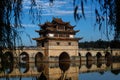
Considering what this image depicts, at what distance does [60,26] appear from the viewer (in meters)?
47.6

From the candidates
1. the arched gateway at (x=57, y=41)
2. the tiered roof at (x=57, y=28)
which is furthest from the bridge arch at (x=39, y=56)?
the tiered roof at (x=57, y=28)

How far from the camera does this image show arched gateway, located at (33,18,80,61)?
150 feet

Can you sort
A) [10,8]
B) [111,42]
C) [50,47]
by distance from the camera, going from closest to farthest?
[10,8] → [111,42] → [50,47]

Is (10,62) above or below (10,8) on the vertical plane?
below

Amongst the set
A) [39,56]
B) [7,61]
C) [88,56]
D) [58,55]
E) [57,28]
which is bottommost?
[88,56]

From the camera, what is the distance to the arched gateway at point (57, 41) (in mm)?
45688

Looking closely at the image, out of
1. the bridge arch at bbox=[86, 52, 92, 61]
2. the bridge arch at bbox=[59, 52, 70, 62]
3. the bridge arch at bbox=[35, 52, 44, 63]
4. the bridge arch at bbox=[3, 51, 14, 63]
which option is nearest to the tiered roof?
the bridge arch at bbox=[35, 52, 44, 63]

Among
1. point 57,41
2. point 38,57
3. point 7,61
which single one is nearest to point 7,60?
point 7,61

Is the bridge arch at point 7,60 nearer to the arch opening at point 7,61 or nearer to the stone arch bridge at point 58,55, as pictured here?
the arch opening at point 7,61

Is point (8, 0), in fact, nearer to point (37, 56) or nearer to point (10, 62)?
point (10, 62)

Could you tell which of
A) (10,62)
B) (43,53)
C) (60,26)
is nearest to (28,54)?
(43,53)

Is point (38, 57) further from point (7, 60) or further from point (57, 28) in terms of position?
point (7, 60)

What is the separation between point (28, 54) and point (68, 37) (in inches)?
265

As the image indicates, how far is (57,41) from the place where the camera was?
151 feet
